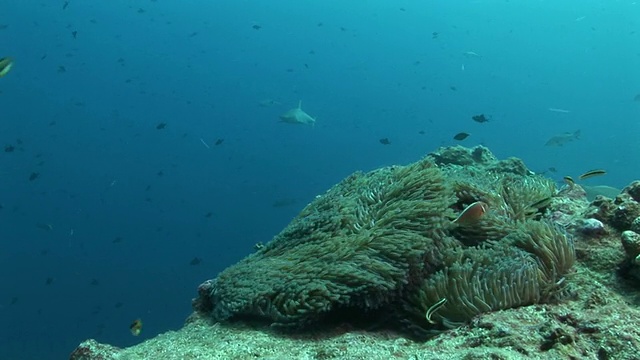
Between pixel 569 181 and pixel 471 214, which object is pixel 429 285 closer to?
pixel 471 214

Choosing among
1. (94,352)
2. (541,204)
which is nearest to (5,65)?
(94,352)

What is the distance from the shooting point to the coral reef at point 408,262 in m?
3.31

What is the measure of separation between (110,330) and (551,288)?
3143cm

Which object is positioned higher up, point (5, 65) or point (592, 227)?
point (592, 227)

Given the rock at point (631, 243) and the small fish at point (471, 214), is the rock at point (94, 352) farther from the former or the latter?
the rock at point (631, 243)

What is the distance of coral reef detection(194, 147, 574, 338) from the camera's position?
3312 millimetres

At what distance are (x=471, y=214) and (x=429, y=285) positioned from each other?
0.66 m

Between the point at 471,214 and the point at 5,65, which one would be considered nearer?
the point at 471,214

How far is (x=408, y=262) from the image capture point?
3.57 meters

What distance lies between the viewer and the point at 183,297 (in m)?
33.8

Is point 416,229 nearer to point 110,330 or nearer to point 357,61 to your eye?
point 110,330

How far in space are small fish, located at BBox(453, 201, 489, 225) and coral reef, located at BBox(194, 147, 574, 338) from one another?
0.08 metres

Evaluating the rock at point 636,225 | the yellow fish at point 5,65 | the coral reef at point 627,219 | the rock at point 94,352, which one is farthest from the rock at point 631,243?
the yellow fish at point 5,65

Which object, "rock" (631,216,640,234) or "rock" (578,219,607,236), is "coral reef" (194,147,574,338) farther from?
"rock" (631,216,640,234)
